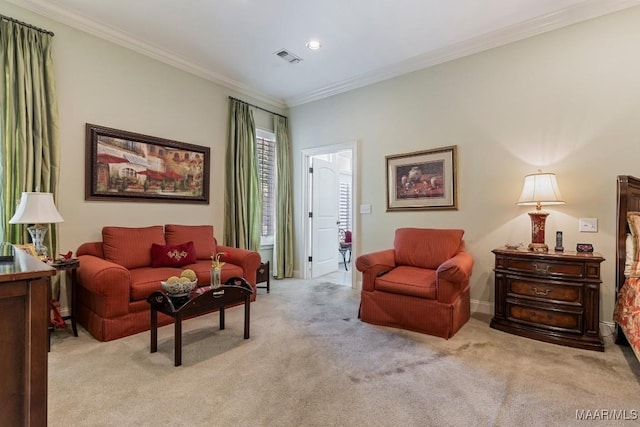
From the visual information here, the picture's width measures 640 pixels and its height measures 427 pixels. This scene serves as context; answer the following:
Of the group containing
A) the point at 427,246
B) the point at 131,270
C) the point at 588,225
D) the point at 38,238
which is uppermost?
the point at 588,225

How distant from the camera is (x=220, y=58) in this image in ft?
12.9

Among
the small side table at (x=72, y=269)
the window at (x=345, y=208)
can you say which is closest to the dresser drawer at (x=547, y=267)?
the small side table at (x=72, y=269)

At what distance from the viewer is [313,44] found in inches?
140

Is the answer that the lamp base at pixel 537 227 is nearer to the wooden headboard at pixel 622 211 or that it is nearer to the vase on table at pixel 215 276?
the wooden headboard at pixel 622 211

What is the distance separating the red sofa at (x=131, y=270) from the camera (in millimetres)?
2596

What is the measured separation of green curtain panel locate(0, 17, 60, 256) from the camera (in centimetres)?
272

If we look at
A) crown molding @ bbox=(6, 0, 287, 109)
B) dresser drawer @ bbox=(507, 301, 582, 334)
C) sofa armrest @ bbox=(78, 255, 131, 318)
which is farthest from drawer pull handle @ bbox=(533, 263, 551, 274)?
crown molding @ bbox=(6, 0, 287, 109)

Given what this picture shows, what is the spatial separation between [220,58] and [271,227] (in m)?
2.58

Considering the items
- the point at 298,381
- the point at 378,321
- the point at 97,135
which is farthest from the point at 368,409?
the point at 97,135

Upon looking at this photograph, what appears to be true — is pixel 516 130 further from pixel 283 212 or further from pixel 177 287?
pixel 177 287

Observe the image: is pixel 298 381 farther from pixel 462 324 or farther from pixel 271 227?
pixel 271 227

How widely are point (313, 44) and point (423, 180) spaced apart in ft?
6.66

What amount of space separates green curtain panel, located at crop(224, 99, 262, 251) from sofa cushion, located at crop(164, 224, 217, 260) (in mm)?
512

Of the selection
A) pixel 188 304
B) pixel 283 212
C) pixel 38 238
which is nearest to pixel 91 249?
pixel 38 238
